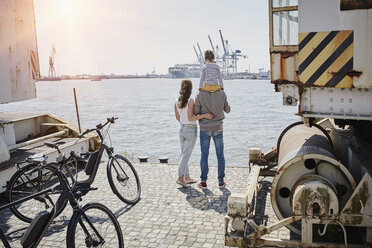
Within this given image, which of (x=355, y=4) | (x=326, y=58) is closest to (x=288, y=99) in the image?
(x=326, y=58)

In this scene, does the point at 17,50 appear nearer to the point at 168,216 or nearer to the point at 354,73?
the point at 168,216

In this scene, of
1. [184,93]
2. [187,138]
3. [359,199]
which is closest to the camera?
[359,199]

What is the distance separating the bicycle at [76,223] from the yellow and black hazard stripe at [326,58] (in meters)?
Result: 2.54

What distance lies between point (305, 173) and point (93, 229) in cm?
233

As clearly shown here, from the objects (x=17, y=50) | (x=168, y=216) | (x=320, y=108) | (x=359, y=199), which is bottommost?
(x=168, y=216)

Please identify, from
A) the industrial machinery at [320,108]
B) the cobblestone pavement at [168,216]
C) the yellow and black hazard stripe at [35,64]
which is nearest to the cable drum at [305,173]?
the industrial machinery at [320,108]

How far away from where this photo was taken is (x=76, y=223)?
3.86 m

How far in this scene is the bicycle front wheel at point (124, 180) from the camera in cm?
618

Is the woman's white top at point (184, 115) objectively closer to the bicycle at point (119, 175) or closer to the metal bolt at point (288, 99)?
the bicycle at point (119, 175)

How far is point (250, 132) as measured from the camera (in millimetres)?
32344

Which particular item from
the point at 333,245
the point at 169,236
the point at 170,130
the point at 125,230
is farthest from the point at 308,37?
the point at 170,130

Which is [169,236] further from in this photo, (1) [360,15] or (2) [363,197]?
(1) [360,15]

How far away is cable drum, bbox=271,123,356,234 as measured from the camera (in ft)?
12.9

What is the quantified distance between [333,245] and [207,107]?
336 cm
